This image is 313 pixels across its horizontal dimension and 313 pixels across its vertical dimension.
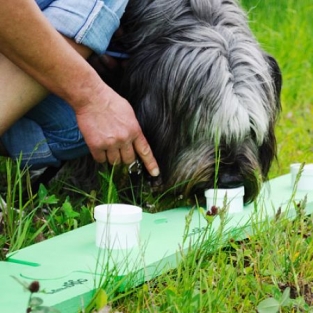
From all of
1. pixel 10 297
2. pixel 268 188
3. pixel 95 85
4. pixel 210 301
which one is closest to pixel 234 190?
pixel 268 188

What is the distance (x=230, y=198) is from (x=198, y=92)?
35 centimetres

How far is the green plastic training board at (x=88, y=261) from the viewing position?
2.15m

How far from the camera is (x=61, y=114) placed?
297cm

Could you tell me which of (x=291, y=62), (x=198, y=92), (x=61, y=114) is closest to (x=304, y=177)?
(x=198, y=92)

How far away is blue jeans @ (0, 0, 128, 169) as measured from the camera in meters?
2.75

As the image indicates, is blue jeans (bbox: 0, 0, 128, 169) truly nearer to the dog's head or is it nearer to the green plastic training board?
the dog's head

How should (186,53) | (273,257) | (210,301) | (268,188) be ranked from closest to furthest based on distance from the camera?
(210,301), (273,257), (186,53), (268,188)

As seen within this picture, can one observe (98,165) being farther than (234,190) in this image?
Yes

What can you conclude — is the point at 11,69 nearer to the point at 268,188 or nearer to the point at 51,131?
the point at 51,131

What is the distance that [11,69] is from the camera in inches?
108

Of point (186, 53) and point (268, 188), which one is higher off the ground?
point (186, 53)

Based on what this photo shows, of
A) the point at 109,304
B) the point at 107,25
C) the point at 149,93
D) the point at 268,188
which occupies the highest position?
the point at 107,25

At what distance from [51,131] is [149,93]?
364mm

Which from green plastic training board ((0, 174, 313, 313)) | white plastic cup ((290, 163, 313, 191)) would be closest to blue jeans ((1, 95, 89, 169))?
green plastic training board ((0, 174, 313, 313))
